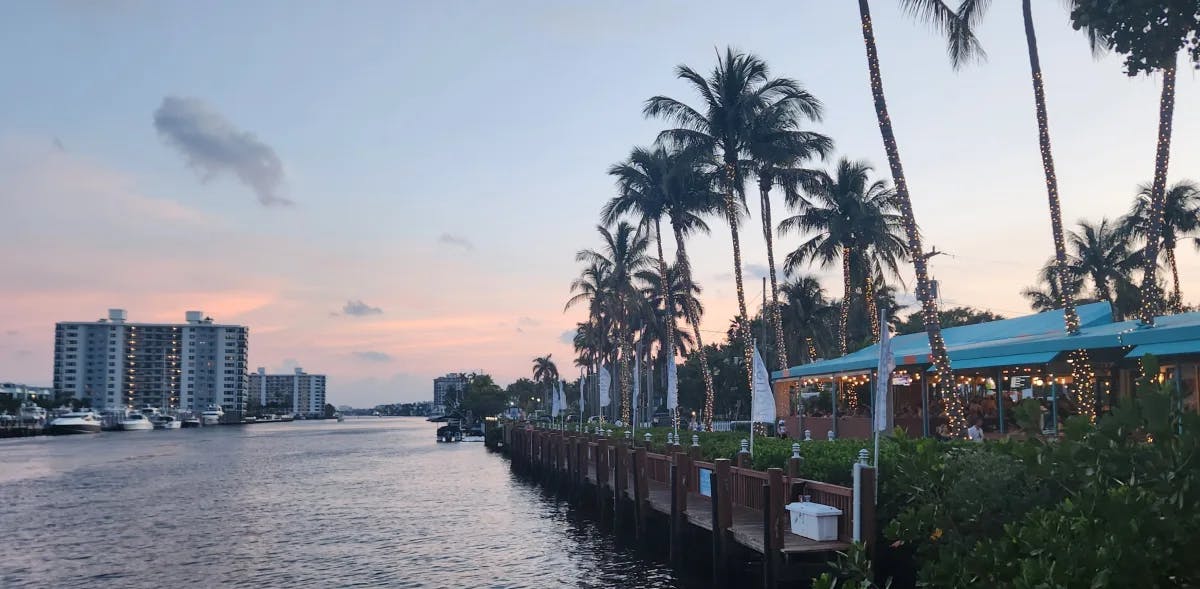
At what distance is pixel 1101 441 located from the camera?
5242 millimetres

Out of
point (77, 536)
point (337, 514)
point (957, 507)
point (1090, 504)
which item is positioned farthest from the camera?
point (337, 514)

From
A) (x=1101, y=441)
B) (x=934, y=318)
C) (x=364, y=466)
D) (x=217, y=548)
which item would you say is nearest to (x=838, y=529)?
(x=1101, y=441)

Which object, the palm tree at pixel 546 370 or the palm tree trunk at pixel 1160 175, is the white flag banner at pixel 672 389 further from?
the palm tree at pixel 546 370

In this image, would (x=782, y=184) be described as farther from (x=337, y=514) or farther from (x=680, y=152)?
(x=337, y=514)

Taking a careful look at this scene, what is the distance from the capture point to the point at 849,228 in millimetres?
47406

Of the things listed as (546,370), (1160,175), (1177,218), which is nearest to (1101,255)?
(1177,218)

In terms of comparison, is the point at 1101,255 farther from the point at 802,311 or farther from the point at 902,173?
the point at 902,173

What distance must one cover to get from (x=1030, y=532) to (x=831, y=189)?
39035 millimetres

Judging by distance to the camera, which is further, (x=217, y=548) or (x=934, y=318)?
(x=217, y=548)

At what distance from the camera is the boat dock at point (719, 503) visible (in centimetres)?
1442

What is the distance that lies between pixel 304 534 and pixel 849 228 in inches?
1233

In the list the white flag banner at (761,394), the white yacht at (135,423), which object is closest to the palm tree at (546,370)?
the white yacht at (135,423)

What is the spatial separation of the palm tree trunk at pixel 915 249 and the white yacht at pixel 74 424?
161 meters

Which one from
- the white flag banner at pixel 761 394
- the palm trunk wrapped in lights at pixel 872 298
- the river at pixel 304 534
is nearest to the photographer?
the white flag banner at pixel 761 394
